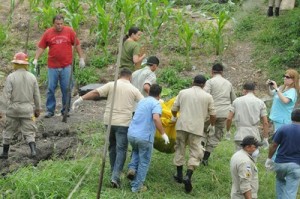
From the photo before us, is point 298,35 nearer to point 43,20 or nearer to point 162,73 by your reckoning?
point 162,73

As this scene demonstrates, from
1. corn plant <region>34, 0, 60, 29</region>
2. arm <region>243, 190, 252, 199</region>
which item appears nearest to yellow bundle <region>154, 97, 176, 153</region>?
arm <region>243, 190, 252, 199</region>

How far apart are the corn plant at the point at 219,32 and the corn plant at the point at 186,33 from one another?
0.51m

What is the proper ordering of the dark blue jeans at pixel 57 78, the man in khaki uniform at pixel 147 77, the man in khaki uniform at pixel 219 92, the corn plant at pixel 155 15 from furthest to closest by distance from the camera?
the corn plant at pixel 155 15, the dark blue jeans at pixel 57 78, the man in khaki uniform at pixel 219 92, the man in khaki uniform at pixel 147 77

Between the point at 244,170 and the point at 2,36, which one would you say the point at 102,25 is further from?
the point at 244,170

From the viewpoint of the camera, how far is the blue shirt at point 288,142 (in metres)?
8.46

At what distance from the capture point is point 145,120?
29.0 ft

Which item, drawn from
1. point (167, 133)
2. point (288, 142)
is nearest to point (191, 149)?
point (167, 133)

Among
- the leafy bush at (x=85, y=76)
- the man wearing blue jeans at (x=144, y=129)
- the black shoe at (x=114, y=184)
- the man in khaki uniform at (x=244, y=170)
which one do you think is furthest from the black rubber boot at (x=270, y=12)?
the man in khaki uniform at (x=244, y=170)

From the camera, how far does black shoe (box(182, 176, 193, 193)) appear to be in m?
9.23

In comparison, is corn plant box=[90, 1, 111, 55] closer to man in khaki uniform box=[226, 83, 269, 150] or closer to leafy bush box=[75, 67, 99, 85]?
leafy bush box=[75, 67, 99, 85]

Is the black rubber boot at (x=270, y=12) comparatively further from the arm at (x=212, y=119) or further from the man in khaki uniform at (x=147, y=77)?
the arm at (x=212, y=119)

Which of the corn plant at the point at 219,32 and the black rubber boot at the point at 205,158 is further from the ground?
the corn plant at the point at 219,32

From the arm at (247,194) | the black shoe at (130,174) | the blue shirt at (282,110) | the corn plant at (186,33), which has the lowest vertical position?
the black shoe at (130,174)

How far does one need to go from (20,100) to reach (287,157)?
4.06 meters
